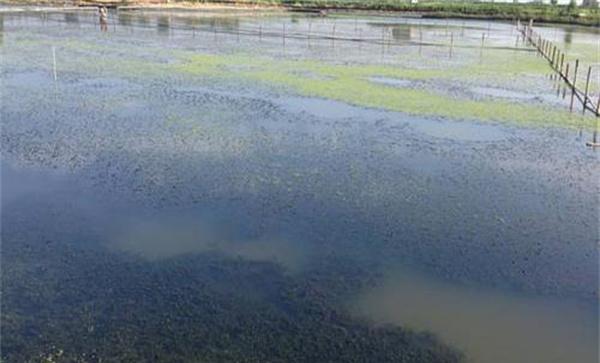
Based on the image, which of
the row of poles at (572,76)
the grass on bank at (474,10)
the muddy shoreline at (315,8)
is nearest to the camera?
the row of poles at (572,76)

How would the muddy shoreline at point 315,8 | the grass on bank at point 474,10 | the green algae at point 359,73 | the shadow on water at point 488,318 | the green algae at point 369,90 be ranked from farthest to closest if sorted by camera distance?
the grass on bank at point 474,10
the muddy shoreline at point 315,8
the green algae at point 359,73
the green algae at point 369,90
the shadow on water at point 488,318

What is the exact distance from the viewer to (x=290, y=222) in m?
8.70

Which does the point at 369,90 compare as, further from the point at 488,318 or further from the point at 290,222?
the point at 488,318

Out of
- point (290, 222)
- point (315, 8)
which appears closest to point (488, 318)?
point (290, 222)

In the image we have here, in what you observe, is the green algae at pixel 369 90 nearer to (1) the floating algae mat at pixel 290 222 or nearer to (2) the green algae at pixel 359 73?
(2) the green algae at pixel 359 73

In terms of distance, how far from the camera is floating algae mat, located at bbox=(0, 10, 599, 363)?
620 cm

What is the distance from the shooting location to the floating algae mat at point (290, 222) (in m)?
6.20

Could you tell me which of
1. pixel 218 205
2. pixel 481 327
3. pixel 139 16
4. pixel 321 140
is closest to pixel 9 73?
pixel 321 140

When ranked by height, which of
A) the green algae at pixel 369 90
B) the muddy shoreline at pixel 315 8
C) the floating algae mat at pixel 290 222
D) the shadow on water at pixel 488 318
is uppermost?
the muddy shoreline at pixel 315 8

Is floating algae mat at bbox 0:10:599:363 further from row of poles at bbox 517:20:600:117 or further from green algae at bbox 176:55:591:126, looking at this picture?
row of poles at bbox 517:20:600:117

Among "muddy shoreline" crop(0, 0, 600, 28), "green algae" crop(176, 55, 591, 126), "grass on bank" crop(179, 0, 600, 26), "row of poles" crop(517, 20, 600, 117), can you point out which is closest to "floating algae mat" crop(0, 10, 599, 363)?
"green algae" crop(176, 55, 591, 126)

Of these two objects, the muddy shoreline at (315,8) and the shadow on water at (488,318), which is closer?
the shadow on water at (488,318)

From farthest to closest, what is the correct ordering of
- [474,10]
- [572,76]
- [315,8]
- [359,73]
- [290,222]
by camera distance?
1. [315,8]
2. [474,10]
3. [572,76]
4. [359,73]
5. [290,222]

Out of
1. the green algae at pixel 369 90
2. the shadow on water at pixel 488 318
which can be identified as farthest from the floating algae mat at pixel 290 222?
the green algae at pixel 369 90
